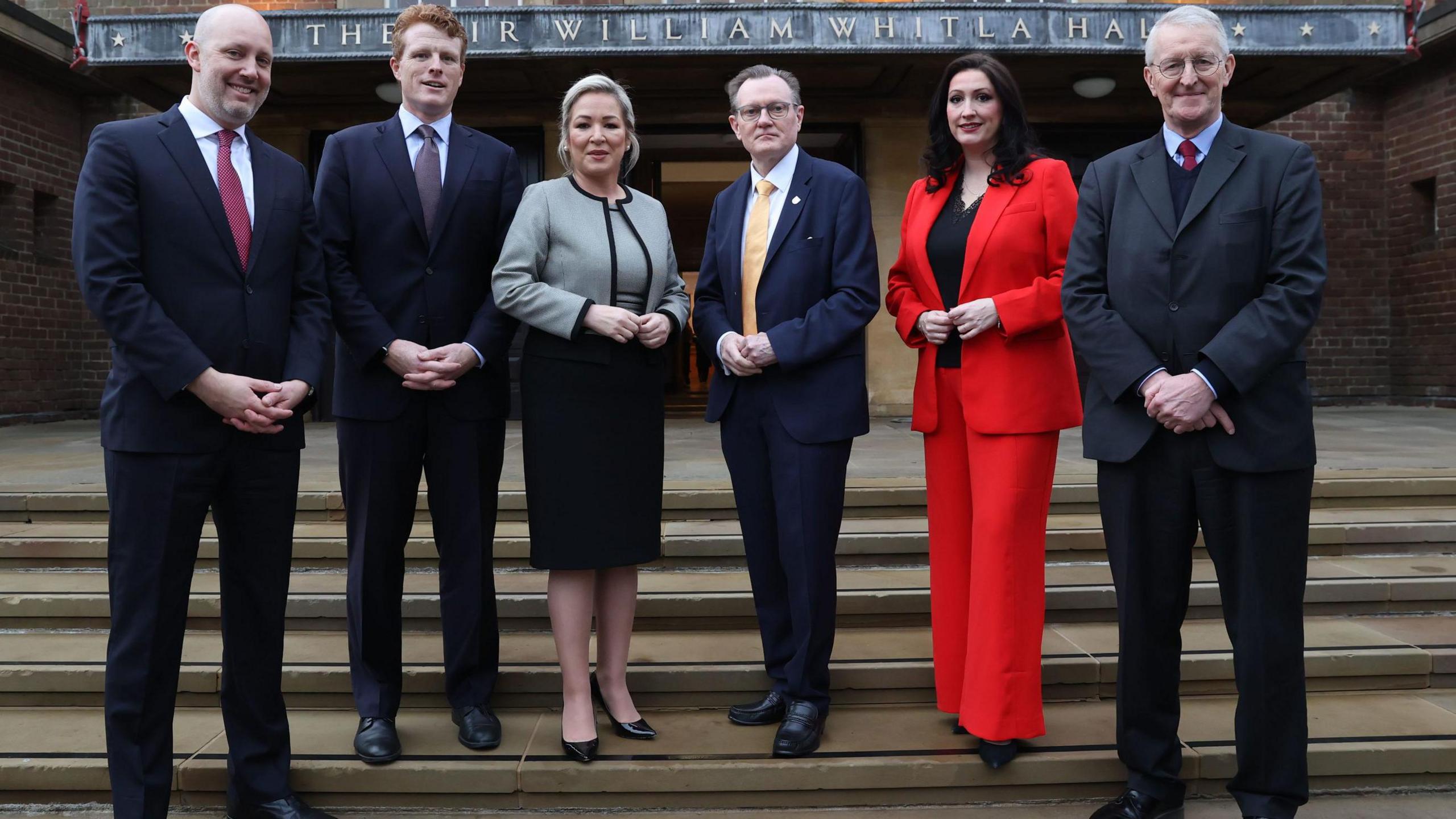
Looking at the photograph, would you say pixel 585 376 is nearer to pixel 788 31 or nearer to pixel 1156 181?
pixel 1156 181

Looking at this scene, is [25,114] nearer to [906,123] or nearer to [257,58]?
[906,123]

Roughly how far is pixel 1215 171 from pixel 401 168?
2.16 metres

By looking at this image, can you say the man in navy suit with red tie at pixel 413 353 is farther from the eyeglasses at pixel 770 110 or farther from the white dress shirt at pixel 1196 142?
the white dress shirt at pixel 1196 142

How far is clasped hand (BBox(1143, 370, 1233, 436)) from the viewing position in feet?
7.47

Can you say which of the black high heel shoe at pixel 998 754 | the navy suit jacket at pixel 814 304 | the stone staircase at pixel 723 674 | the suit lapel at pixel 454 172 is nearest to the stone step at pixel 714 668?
the stone staircase at pixel 723 674

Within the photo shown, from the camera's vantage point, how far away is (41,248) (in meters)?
10.7

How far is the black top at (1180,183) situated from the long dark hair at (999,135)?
0.38 metres

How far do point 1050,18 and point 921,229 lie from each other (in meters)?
5.98

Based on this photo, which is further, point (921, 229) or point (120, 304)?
point (921, 229)

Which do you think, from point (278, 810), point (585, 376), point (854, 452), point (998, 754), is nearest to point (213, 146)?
point (585, 376)

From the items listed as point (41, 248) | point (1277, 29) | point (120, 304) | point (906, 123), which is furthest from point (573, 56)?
point (41, 248)

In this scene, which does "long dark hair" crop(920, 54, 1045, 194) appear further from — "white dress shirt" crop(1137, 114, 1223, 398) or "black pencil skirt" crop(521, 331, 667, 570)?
"black pencil skirt" crop(521, 331, 667, 570)

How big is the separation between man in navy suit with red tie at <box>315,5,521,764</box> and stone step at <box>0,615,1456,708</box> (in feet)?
1.49

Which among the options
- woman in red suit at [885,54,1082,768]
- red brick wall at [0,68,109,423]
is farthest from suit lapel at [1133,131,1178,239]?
red brick wall at [0,68,109,423]
